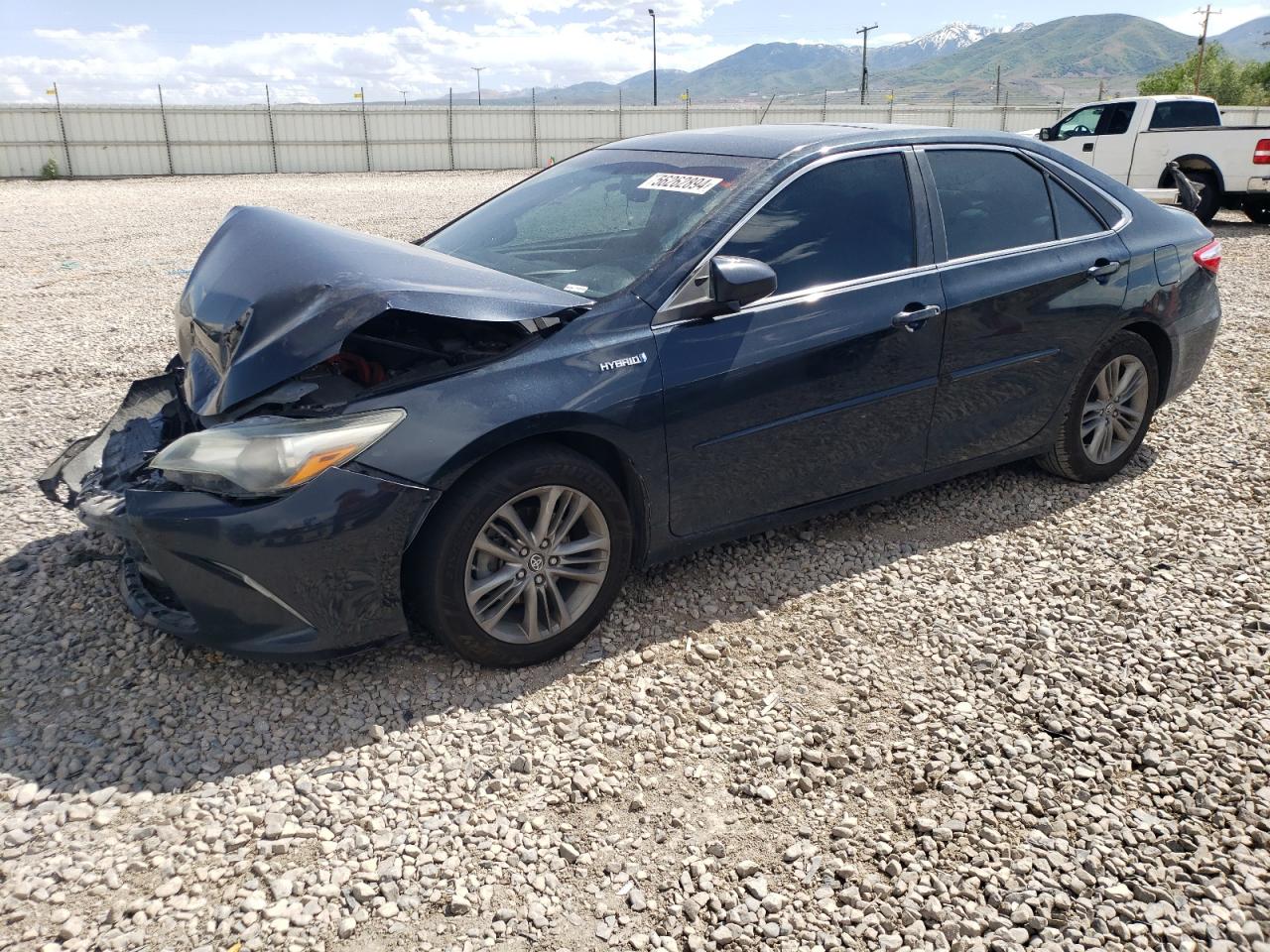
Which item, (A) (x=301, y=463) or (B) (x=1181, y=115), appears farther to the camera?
(B) (x=1181, y=115)

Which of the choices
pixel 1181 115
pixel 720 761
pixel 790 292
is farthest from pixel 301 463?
pixel 1181 115

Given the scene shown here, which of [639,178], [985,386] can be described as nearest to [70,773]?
[639,178]

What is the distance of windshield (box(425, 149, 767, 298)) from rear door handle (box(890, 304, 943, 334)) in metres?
0.82

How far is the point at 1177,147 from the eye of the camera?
49.3 ft

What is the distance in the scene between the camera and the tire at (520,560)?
302 cm

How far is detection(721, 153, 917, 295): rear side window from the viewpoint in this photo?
360 centimetres

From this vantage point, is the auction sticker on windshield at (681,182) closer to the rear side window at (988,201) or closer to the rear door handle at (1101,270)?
the rear side window at (988,201)

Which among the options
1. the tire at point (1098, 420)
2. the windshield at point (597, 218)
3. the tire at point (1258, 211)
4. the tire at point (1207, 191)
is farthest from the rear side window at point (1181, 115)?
the windshield at point (597, 218)

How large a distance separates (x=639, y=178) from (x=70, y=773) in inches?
117

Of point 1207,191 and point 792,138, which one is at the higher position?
point 792,138

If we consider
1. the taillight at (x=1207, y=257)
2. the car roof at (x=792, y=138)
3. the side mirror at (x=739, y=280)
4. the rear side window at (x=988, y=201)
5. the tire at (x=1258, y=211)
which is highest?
the car roof at (x=792, y=138)

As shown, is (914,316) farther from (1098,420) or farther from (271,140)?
(271,140)

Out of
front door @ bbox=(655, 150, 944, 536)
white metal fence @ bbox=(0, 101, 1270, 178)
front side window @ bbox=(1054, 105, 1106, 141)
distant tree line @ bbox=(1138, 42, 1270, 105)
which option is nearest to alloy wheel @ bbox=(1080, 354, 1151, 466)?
front door @ bbox=(655, 150, 944, 536)

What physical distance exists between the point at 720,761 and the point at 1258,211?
17.2m
